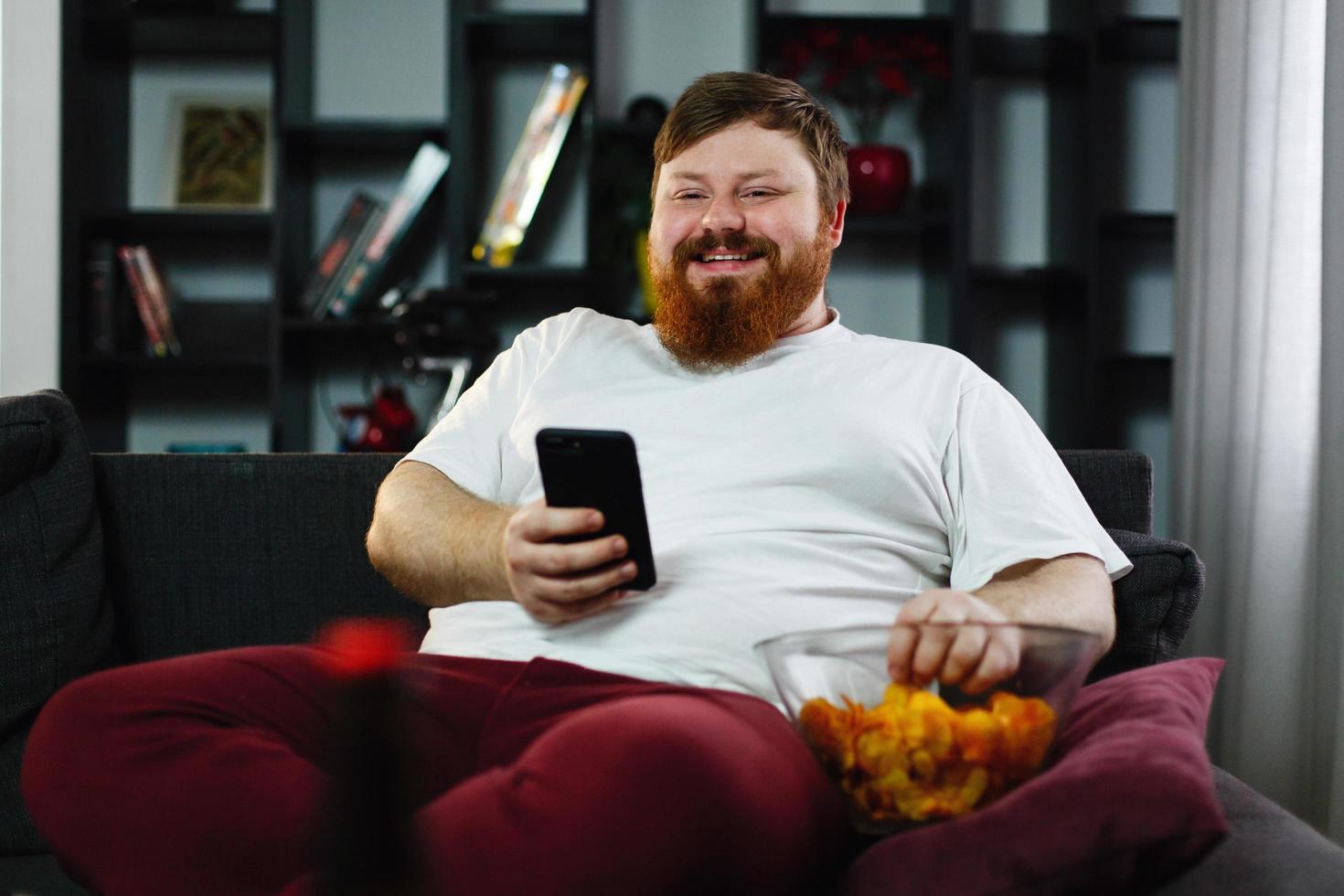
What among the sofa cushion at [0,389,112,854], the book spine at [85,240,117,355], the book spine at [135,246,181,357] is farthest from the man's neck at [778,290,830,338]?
the book spine at [85,240,117,355]

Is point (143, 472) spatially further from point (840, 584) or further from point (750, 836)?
point (750, 836)

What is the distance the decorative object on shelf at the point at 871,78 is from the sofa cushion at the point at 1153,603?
6.30 feet

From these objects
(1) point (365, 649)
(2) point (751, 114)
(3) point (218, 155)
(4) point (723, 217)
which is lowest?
(1) point (365, 649)

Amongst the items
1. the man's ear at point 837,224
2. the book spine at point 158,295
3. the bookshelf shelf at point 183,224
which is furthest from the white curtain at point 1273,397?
the book spine at point 158,295

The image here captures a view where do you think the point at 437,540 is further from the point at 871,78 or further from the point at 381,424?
the point at 871,78

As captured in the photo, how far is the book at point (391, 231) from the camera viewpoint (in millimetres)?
3049

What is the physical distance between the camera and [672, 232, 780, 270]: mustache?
4.85 feet

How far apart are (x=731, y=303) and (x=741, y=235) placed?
3.8 inches

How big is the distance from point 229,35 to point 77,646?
2.24 meters

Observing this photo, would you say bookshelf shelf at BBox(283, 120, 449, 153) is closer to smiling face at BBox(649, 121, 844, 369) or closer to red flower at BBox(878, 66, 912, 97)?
red flower at BBox(878, 66, 912, 97)

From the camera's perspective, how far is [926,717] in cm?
85

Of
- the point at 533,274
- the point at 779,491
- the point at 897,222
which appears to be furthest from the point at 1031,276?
the point at 779,491

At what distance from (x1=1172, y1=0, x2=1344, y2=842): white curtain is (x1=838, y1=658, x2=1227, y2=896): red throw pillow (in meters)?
1.42

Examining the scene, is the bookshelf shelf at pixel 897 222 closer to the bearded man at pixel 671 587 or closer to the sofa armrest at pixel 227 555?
the bearded man at pixel 671 587
